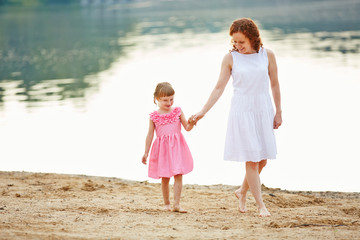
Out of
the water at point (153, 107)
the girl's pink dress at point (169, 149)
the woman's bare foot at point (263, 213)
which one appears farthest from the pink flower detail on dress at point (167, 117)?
the water at point (153, 107)

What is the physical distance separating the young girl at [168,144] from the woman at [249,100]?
1.13 feet

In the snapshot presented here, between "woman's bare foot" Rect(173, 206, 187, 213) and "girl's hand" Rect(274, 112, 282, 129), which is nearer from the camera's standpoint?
"girl's hand" Rect(274, 112, 282, 129)

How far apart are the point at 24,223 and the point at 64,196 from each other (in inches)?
64.7

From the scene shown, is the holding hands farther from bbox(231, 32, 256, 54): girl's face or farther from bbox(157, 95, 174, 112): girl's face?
bbox(231, 32, 256, 54): girl's face

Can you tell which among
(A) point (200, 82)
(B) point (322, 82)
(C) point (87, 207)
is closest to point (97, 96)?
(A) point (200, 82)

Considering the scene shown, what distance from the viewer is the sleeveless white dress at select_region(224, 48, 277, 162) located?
527cm

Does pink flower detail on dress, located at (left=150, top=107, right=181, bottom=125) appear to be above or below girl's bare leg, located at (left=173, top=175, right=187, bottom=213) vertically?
above

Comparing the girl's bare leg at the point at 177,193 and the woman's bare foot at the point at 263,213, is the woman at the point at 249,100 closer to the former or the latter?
the woman's bare foot at the point at 263,213

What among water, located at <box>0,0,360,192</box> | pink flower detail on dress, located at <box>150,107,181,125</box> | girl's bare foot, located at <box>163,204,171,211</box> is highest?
pink flower detail on dress, located at <box>150,107,181,125</box>

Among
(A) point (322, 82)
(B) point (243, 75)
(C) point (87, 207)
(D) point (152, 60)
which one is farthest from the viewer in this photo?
(D) point (152, 60)

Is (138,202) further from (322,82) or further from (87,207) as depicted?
(322,82)

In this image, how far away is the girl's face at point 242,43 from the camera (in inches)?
208

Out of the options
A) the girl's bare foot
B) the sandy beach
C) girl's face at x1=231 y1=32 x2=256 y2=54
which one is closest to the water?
the sandy beach

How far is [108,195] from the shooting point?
257 inches
